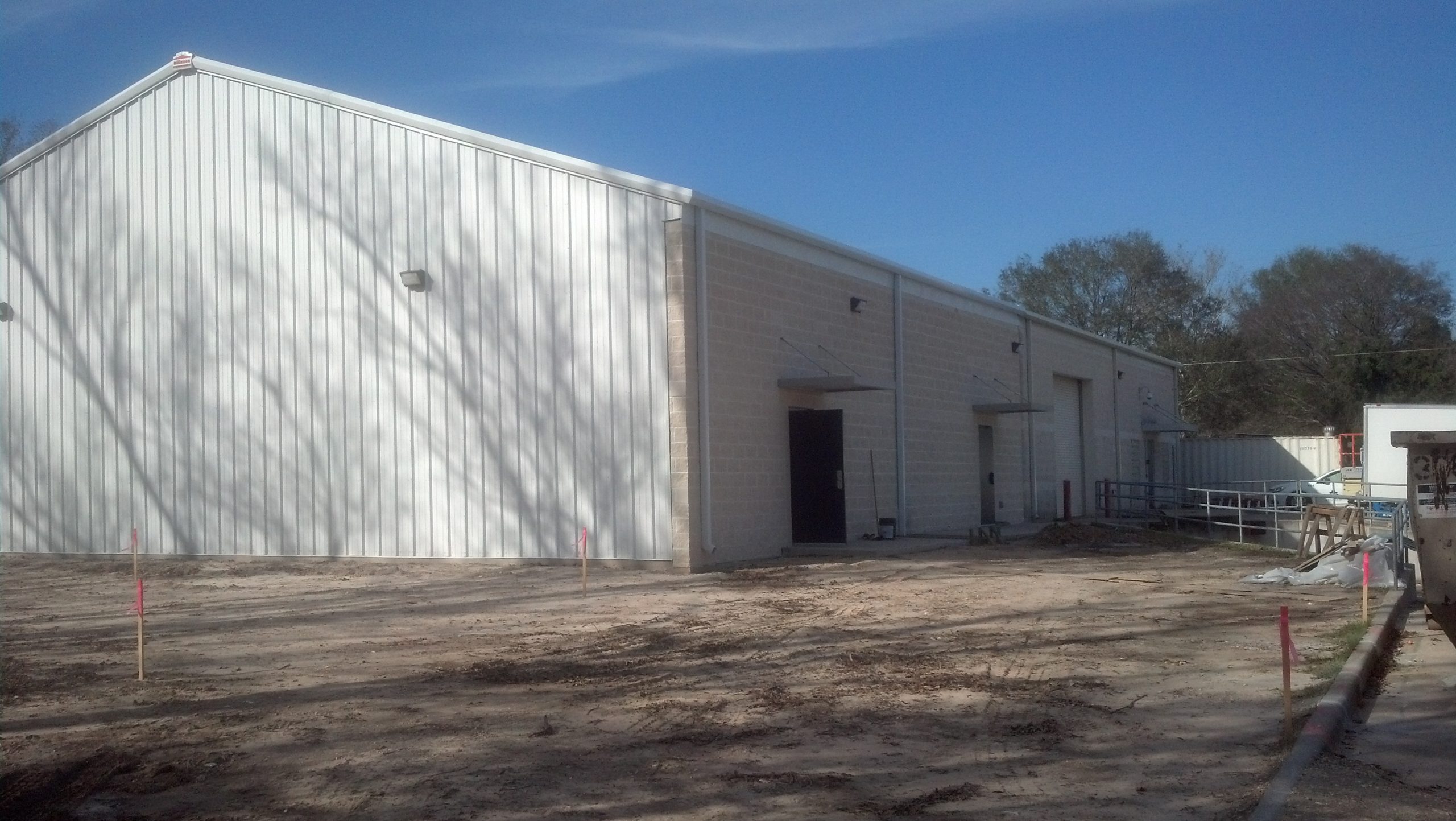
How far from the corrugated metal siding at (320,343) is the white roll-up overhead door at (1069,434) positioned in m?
17.9

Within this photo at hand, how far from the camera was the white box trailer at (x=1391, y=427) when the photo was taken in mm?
28125

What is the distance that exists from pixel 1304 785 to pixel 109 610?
1276cm

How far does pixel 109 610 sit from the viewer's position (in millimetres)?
14227

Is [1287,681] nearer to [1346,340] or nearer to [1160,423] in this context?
[1160,423]

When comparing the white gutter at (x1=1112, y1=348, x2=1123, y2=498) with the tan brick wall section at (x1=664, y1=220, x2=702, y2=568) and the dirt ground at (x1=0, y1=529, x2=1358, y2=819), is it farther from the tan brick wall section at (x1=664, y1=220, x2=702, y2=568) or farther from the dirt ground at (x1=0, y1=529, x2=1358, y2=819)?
the tan brick wall section at (x1=664, y1=220, x2=702, y2=568)

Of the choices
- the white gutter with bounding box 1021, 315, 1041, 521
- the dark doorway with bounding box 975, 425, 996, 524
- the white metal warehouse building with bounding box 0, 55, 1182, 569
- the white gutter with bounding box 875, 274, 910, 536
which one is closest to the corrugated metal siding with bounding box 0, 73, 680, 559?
the white metal warehouse building with bounding box 0, 55, 1182, 569

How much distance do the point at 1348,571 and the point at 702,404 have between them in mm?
8682

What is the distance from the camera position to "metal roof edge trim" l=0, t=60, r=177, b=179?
67.9 feet

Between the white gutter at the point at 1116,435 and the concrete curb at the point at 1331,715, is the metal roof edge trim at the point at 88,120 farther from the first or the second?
the white gutter at the point at 1116,435

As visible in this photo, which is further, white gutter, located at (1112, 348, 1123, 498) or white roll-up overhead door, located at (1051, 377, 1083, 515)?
white gutter, located at (1112, 348, 1123, 498)

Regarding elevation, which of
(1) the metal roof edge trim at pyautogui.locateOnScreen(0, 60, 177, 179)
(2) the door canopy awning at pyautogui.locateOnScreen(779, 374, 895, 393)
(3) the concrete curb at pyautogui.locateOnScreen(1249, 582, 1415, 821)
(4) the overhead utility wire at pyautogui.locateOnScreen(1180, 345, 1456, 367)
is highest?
(1) the metal roof edge trim at pyautogui.locateOnScreen(0, 60, 177, 179)

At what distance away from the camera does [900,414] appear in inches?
922

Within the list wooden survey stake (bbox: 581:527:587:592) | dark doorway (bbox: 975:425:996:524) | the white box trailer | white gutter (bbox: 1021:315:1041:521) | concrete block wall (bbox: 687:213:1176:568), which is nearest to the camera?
wooden survey stake (bbox: 581:527:587:592)

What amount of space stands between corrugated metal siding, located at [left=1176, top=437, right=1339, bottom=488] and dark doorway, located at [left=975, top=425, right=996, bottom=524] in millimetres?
14073
